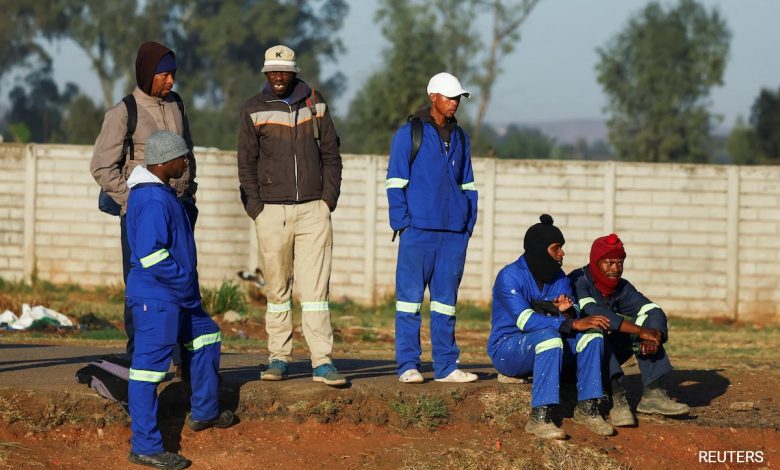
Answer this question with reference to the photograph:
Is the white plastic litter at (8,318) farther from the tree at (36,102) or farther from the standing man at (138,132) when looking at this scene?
the tree at (36,102)

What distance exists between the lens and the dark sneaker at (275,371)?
349 inches

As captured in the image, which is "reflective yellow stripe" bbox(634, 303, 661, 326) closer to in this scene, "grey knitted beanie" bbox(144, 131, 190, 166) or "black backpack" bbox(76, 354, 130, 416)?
"grey knitted beanie" bbox(144, 131, 190, 166)

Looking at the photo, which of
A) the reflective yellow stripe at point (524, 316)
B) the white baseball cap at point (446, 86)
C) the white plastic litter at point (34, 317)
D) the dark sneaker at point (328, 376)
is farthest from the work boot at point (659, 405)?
the white plastic litter at point (34, 317)

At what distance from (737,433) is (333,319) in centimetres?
925

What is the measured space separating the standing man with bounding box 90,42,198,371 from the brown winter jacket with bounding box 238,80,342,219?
0.57 metres

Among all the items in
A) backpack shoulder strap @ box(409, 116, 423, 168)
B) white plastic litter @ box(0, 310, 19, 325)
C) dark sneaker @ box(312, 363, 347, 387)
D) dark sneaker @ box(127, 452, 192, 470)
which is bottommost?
dark sneaker @ box(127, 452, 192, 470)

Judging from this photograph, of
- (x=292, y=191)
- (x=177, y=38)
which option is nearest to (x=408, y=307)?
(x=292, y=191)

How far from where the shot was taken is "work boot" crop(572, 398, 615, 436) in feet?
28.5

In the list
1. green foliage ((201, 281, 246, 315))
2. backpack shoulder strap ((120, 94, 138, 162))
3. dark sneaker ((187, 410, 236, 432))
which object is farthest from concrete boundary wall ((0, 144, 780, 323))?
backpack shoulder strap ((120, 94, 138, 162))

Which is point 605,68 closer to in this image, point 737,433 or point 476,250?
point 476,250

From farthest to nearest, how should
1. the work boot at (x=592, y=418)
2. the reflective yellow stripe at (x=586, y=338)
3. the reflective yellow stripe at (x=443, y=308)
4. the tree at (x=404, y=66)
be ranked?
1. the tree at (x=404, y=66)
2. the reflective yellow stripe at (x=443, y=308)
3. the work boot at (x=592, y=418)
4. the reflective yellow stripe at (x=586, y=338)

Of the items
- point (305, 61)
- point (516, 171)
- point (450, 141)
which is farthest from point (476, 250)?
point (305, 61)

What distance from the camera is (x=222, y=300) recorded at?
17328mm

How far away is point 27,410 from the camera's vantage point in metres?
8.16
